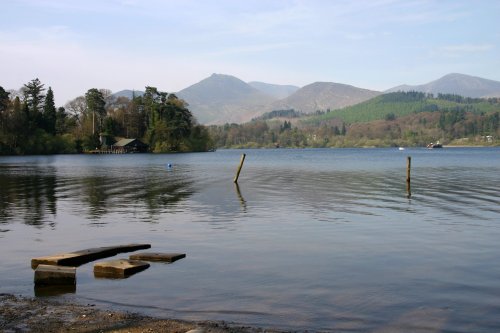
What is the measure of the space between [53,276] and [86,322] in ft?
13.0

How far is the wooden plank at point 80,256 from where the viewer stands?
53.7ft

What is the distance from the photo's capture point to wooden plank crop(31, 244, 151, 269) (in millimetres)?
16359

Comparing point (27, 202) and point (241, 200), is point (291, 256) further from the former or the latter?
point (27, 202)

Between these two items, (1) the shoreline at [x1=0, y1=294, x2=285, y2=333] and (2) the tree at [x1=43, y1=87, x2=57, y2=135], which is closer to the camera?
(1) the shoreline at [x1=0, y1=294, x2=285, y2=333]

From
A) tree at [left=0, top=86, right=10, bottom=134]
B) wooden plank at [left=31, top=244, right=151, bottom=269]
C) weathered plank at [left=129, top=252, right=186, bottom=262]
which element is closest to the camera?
wooden plank at [left=31, top=244, right=151, bottom=269]

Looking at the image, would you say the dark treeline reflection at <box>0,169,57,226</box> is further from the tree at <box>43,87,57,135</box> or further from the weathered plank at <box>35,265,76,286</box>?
the tree at <box>43,87,57,135</box>

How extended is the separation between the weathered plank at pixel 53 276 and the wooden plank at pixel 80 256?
5.08 feet

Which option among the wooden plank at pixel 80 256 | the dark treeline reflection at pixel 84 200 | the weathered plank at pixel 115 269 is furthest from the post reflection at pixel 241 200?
the weathered plank at pixel 115 269

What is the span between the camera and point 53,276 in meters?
14.6

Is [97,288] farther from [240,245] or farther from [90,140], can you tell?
[90,140]

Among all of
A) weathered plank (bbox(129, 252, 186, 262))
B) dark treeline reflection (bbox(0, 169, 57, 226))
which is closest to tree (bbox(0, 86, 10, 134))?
dark treeline reflection (bbox(0, 169, 57, 226))

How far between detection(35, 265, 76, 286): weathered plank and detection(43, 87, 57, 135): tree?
17681 cm

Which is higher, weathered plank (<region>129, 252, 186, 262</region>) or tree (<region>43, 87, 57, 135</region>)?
tree (<region>43, 87, 57, 135</region>)

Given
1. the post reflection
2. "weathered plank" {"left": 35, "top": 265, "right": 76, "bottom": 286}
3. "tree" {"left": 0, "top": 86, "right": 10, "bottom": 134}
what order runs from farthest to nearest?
"tree" {"left": 0, "top": 86, "right": 10, "bottom": 134} < the post reflection < "weathered plank" {"left": 35, "top": 265, "right": 76, "bottom": 286}
